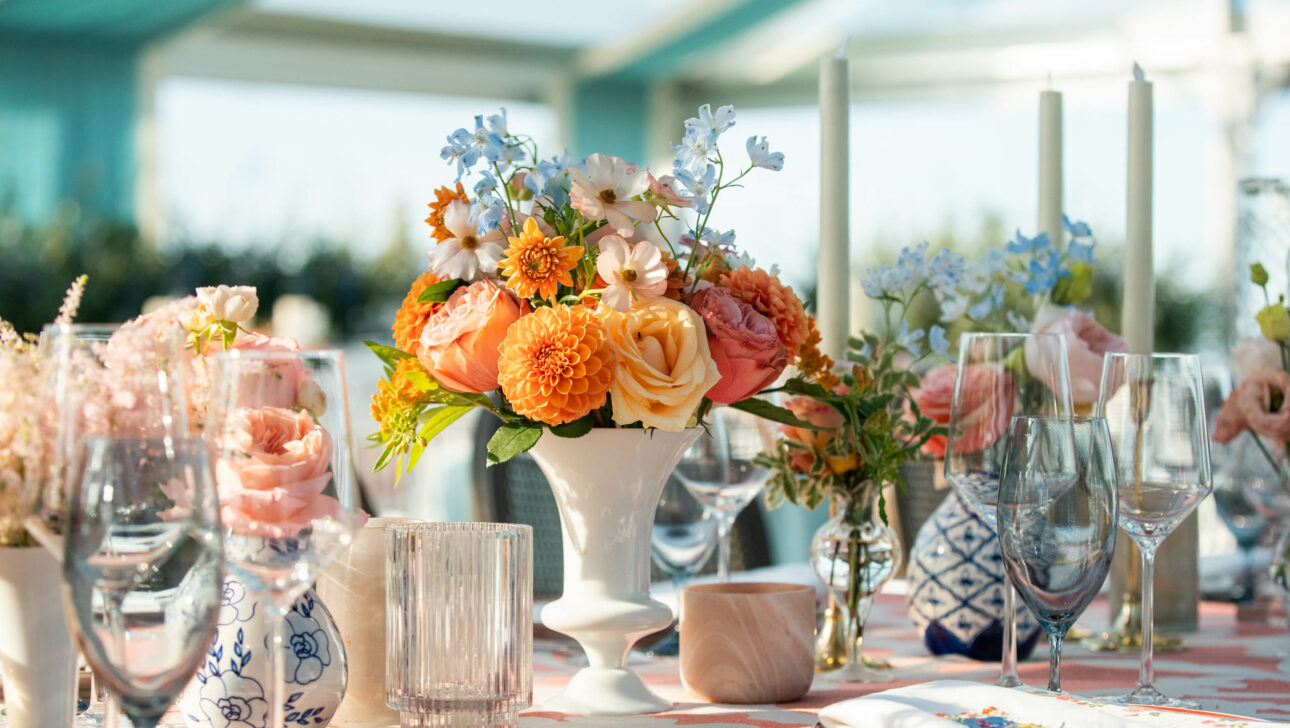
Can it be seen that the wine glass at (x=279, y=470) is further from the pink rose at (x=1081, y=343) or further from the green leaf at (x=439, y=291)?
the pink rose at (x=1081, y=343)

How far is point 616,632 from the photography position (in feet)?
3.18

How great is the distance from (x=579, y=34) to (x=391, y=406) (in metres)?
6.89

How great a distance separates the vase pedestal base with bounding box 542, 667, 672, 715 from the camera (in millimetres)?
965

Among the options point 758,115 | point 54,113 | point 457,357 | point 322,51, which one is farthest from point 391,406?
point 758,115

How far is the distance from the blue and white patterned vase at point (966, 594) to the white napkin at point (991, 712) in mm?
339

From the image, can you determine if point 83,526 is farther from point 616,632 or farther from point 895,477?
point 895,477

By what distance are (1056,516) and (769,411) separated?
0.24 metres

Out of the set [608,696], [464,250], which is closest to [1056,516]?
[608,696]

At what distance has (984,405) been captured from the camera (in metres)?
1.03

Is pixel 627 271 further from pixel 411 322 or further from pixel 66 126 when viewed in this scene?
pixel 66 126

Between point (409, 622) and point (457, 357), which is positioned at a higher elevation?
point (457, 357)

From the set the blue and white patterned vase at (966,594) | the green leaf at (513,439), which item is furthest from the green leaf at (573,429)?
the blue and white patterned vase at (966,594)

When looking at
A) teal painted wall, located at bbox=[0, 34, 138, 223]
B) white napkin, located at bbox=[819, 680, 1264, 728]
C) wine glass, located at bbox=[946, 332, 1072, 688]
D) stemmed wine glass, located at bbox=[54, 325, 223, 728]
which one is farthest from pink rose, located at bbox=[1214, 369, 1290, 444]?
teal painted wall, located at bbox=[0, 34, 138, 223]

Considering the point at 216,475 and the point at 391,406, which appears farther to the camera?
the point at 391,406
